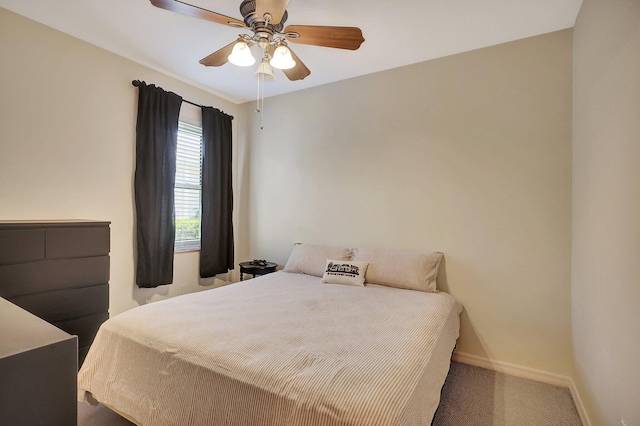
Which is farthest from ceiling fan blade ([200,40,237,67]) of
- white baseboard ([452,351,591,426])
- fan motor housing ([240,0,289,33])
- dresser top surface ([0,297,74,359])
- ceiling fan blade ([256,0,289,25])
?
white baseboard ([452,351,591,426])

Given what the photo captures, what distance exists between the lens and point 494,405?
1.92m

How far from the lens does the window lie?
10.5ft

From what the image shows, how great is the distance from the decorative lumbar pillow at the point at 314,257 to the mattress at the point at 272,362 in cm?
79

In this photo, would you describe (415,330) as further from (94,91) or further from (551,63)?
(94,91)

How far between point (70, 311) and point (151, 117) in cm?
173

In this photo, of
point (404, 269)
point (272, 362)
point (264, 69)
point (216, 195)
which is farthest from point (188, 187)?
point (272, 362)

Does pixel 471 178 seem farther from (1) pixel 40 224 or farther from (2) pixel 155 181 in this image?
(1) pixel 40 224

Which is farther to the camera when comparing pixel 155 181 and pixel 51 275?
pixel 155 181

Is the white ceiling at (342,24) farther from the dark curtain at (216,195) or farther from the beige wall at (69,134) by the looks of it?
the dark curtain at (216,195)

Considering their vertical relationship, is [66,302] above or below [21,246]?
below

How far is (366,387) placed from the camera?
1078 millimetres

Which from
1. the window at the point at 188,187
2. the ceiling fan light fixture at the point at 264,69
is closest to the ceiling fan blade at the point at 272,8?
the ceiling fan light fixture at the point at 264,69

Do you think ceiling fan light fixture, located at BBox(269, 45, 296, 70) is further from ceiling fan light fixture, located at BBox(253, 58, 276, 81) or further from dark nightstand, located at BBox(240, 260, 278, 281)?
dark nightstand, located at BBox(240, 260, 278, 281)

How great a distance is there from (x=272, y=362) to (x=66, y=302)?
1693 mm
